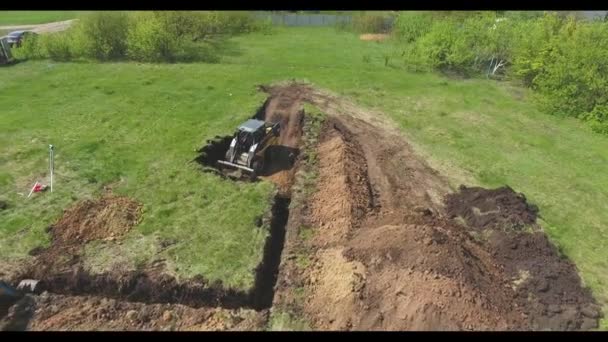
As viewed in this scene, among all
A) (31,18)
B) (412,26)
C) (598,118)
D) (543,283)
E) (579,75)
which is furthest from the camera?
(31,18)

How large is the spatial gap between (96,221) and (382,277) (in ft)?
31.6

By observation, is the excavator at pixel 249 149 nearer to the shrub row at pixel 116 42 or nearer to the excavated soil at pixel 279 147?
the excavated soil at pixel 279 147

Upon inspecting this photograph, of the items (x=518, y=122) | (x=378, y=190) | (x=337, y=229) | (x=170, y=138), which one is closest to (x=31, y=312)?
(x=337, y=229)

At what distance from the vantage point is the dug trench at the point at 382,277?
37.6ft

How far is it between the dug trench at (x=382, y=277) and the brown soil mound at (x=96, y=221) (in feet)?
4.13

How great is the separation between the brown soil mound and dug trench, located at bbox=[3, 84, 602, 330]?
1.26 meters

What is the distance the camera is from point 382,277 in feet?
41.0

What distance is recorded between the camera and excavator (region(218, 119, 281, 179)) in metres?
A: 18.0

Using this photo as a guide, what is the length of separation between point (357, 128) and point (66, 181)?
14.0 m

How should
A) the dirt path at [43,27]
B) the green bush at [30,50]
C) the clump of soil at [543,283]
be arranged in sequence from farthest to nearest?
the dirt path at [43,27]
the green bush at [30,50]
the clump of soil at [543,283]

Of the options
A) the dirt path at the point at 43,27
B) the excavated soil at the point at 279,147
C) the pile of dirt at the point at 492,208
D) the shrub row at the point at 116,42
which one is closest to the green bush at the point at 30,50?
the shrub row at the point at 116,42

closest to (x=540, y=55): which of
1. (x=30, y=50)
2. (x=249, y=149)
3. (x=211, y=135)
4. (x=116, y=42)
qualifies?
(x=249, y=149)

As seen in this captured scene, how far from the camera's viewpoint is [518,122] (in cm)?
2539

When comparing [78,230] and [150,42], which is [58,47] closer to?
[150,42]
